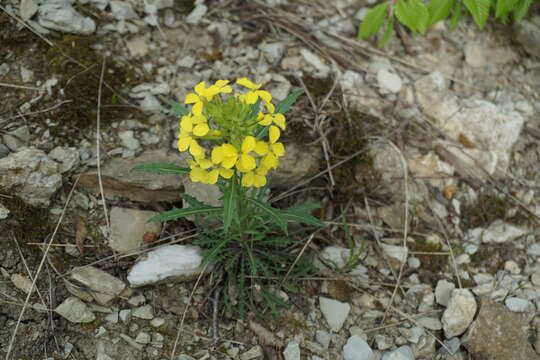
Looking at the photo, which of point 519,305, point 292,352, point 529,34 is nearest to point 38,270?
point 292,352

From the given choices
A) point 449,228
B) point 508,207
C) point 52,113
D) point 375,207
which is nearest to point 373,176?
point 375,207

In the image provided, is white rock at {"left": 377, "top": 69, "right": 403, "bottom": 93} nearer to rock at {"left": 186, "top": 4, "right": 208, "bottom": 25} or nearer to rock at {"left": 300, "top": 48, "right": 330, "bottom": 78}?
rock at {"left": 300, "top": 48, "right": 330, "bottom": 78}

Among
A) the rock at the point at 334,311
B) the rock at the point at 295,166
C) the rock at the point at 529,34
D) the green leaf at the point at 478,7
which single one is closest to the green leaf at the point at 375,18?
the green leaf at the point at 478,7

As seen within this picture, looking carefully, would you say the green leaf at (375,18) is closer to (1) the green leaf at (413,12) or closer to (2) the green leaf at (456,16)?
(1) the green leaf at (413,12)

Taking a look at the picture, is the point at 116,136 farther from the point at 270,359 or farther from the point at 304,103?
the point at 270,359

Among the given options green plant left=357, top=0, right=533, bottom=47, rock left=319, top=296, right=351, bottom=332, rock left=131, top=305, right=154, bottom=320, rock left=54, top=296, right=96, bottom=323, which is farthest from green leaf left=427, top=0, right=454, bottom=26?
rock left=54, top=296, right=96, bottom=323

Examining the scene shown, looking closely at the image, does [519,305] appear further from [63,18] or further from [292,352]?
[63,18]
